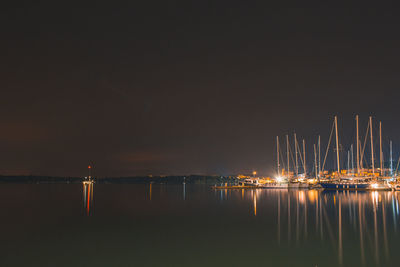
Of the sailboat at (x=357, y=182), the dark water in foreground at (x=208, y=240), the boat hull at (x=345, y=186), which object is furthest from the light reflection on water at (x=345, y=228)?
the boat hull at (x=345, y=186)

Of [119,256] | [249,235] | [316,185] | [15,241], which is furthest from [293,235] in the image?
[316,185]

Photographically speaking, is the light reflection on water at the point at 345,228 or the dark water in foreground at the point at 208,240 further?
the light reflection on water at the point at 345,228

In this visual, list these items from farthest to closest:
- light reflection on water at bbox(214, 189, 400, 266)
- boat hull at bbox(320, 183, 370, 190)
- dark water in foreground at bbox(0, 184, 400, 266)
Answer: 1. boat hull at bbox(320, 183, 370, 190)
2. light reflection on water at bbox(214, 189, 400, 266)
3. dark water in foreground at bbox(0, 184, 400, 266)

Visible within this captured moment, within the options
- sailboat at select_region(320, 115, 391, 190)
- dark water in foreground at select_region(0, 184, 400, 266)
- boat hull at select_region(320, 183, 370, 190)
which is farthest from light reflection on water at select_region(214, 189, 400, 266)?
→ boat hull at select_region(320, 183, 370, 190)

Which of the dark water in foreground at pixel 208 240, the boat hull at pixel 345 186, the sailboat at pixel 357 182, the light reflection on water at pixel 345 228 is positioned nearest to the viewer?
the dark water in foreground at pixel 208 240

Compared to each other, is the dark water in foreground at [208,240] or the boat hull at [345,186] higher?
the boat hull at [345,186]

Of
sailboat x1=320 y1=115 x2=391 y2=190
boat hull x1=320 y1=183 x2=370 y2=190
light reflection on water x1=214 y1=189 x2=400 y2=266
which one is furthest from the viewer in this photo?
boat hull x1=320 y1=183 x2=370 y2=190

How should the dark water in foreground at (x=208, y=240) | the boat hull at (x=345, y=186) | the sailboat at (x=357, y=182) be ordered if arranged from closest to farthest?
the dark water in foreground at (x=208, y=240), the sailboat at (x=357, y=182), the boat hull at (x=345, y=186)

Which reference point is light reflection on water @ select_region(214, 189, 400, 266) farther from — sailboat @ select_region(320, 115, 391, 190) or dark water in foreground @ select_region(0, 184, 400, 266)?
sailboat @ select_region(320, 115, 391, 190)

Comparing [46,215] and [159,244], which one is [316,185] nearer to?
[46,215]

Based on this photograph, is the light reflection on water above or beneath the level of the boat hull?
beneath

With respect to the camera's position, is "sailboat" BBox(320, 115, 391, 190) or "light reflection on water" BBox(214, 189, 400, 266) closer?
"light reflection on water" BBox(214, 189, 400, 266)

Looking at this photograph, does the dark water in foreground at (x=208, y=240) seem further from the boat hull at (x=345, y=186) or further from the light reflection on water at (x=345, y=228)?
the boat hull at (x=345, y=186)

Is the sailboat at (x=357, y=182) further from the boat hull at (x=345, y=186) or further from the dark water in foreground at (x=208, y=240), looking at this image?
the dark water in foreground at (x=208, y=240)
